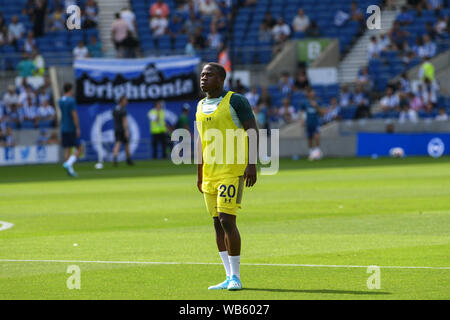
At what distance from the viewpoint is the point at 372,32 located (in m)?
47.1

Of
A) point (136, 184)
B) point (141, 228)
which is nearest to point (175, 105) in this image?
point (136, 184)

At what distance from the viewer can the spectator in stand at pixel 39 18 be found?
45.1 metres

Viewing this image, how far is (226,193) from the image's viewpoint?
1048 cm

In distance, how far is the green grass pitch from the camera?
1054 cm

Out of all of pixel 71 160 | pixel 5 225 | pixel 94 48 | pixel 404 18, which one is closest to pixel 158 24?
pixel 94 48

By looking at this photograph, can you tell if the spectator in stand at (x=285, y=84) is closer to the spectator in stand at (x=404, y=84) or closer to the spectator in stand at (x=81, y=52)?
the spectator in stand at (x=404, y=84)

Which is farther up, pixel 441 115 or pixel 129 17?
pixel 129 17

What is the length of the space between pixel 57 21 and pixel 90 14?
140 cm

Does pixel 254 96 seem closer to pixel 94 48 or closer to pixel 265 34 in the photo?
pixel 265 34

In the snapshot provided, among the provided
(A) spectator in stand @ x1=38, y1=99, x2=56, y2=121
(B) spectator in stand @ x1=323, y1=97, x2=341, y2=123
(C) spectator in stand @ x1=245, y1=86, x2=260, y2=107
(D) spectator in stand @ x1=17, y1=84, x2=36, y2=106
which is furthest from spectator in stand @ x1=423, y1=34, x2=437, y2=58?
(D) spectator in stand @ x1=17, y1=84, x2=36, y2=106

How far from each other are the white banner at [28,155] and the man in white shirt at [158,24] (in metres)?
8.73

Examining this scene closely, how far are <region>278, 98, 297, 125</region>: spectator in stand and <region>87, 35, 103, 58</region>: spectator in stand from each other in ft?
24.8
